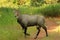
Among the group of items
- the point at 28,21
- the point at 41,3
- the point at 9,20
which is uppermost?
the point at 28,21

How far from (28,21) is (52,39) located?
1454 millimetres

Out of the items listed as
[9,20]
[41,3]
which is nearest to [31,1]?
[41,3]

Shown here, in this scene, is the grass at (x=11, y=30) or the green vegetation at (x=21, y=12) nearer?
the grass at (x=11, y=30)

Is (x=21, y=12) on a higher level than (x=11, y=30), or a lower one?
lower

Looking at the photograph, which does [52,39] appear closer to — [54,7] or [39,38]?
[39,38]

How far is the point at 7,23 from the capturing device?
15.4 meters

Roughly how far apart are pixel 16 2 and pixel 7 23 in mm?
15444

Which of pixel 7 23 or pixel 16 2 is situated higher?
pixel 7 23

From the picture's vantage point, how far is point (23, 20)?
1136cm

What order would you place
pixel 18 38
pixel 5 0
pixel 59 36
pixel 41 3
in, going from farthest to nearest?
pixel 41 3
pixel 5 0
pixel 59 36
pixel 18 38

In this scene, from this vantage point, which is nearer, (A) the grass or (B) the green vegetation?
(A) the grass

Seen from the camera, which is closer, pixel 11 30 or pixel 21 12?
pixel 11 30

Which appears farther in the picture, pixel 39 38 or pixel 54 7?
pixel 54 7

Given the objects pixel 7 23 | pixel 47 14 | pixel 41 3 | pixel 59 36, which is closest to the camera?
pixel 59 36
